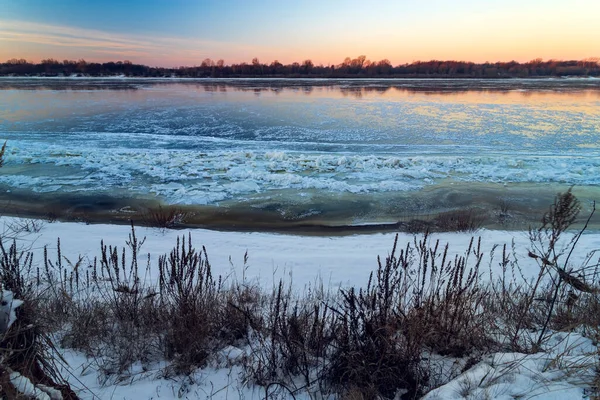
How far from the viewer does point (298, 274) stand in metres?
5.85

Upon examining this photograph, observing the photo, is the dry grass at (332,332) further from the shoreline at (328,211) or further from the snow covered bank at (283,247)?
the shoreline at (328,211)

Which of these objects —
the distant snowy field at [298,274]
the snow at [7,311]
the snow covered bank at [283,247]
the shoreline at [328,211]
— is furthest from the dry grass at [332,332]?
the shoreline at [328,211]

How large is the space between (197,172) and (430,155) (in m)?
8.92

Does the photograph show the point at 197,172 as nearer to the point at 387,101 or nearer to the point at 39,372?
the point at 39,372

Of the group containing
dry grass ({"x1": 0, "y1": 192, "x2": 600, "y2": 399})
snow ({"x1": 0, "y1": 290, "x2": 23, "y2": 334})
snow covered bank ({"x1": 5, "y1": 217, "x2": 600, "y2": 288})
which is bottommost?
snow covered bank ({"x1": 5, "y1": 217, "x2": 600, "y2": 288})

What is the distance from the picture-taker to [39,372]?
7.84ft

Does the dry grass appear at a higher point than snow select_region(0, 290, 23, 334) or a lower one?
lower

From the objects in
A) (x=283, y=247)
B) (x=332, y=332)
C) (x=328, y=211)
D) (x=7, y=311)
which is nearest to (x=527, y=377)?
(x=332, y=332)

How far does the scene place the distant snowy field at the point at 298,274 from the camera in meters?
2.48

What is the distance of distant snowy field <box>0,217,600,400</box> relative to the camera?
8.13ft

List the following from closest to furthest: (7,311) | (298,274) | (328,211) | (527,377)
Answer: (7,311)
(527,377)
(298,274)
(328,211)

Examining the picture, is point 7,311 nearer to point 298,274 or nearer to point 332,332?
point 332,332

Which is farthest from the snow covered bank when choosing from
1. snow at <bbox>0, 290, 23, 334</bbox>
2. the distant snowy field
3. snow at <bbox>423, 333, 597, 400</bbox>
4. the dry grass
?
snow at <bbox>0, 290, 23, 334</bbox>

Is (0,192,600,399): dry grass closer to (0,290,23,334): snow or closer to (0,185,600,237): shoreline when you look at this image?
(0,290,23,334): snow
